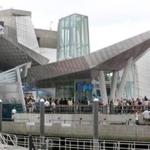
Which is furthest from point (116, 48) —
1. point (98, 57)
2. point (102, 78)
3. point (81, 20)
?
point (81, 20)

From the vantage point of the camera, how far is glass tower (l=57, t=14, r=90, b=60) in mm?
69438

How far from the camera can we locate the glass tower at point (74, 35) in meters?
69.4

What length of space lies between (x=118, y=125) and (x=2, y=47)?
1190 inches

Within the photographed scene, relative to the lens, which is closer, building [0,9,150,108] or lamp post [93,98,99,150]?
lamp post [93,98,99,150]

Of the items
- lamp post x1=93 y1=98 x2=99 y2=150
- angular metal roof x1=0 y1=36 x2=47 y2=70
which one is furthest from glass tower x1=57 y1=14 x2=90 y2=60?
lamp post x1=93 y1=98 x2=99 y2=150

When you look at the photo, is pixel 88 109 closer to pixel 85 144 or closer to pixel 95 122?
pixel 85 144

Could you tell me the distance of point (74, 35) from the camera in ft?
229

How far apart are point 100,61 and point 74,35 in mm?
20094

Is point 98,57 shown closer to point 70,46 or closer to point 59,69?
point 59,69

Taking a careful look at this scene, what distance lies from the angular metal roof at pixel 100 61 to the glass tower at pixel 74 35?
43.5 ft

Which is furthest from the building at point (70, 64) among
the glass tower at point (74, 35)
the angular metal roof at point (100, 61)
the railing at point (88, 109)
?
the railing at point (88, 109)

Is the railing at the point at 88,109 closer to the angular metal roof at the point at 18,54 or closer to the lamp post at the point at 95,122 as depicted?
the lamp post at the point at 95,122

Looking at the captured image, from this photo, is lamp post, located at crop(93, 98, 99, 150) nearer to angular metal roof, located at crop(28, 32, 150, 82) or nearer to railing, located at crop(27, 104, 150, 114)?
railing, located at crop(27, 104, 150, 114)

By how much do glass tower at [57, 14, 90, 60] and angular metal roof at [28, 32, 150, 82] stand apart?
13.3m
